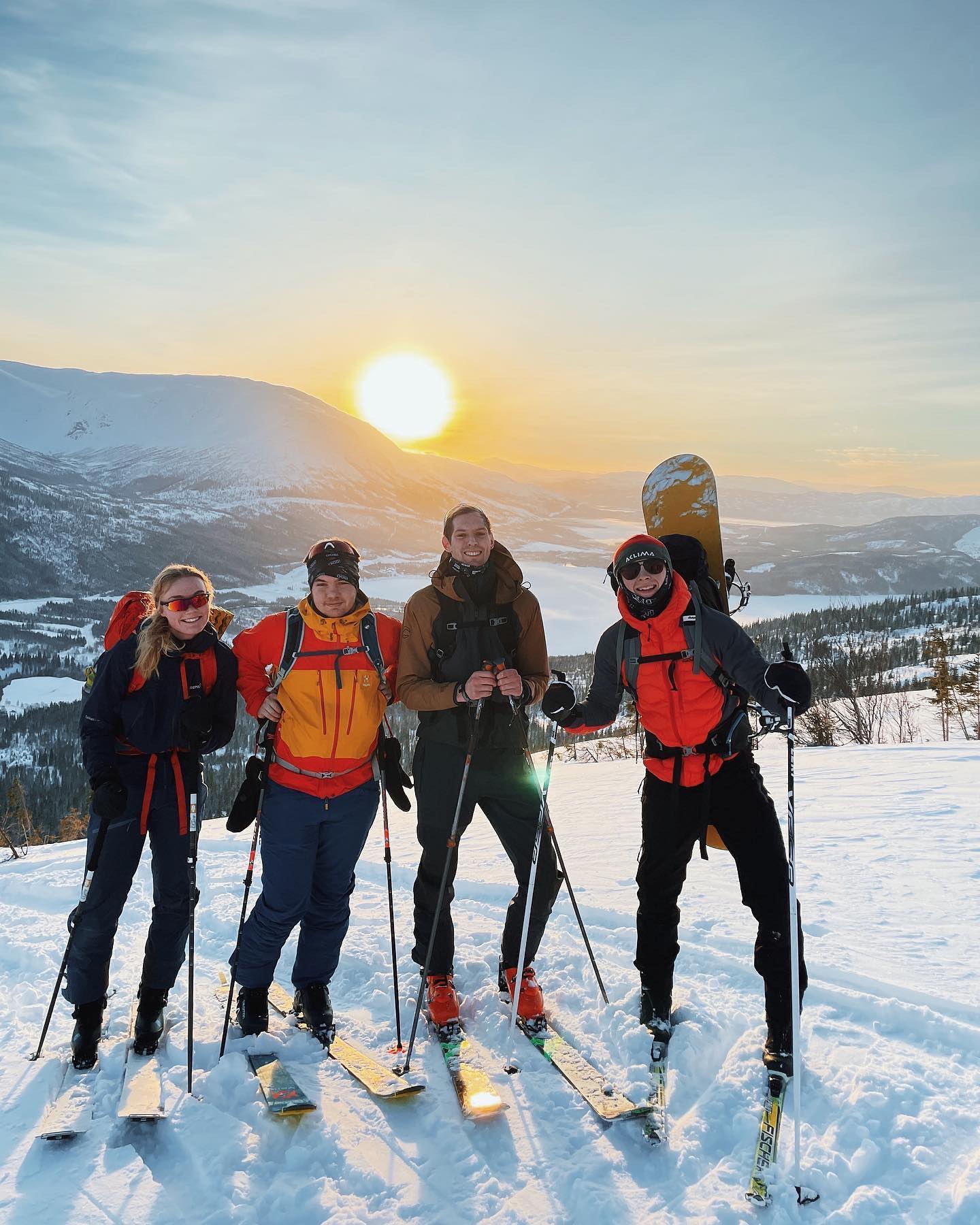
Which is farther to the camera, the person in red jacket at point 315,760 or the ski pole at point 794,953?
the person in red jacket at point 315,760

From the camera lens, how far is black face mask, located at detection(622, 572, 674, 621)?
139 inches

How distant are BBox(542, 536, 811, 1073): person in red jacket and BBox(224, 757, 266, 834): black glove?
61.1 inches

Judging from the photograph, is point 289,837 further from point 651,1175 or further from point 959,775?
point 959,775

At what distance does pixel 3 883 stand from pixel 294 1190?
585 centimetres

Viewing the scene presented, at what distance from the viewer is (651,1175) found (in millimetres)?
2938

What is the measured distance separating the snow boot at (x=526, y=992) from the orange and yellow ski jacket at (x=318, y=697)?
A: 4.71 ft

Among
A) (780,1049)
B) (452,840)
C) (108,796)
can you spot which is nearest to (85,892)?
(108,796)

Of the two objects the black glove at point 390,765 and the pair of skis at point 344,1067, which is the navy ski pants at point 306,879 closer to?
the black glove at point 390,765

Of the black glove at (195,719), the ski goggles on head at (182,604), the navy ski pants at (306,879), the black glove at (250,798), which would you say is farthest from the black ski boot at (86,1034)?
the ski goggles on head at (182,604)

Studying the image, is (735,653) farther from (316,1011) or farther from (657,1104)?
(316,1011)

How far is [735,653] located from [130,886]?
10.6 ft

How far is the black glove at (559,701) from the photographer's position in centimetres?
371

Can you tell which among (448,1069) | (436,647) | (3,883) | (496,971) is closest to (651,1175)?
(448,1069)

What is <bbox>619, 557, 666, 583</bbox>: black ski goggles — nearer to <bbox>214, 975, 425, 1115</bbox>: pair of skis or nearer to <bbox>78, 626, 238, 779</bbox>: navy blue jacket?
<bbox>78, 626, 238, 779</bbox>: navy blue jacket
